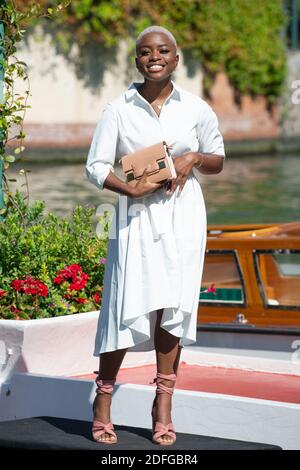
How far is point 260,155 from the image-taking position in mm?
33062

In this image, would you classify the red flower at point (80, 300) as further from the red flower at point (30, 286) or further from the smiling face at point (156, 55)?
the smiling face at point (156, 55)

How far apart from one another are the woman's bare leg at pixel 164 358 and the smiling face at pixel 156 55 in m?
0.91

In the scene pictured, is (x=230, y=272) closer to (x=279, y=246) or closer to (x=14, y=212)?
(x=279, y=246)

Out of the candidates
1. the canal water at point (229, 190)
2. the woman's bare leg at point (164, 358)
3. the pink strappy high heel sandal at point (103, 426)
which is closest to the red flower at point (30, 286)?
the pink strappy high heel sandal at point (103, 426)

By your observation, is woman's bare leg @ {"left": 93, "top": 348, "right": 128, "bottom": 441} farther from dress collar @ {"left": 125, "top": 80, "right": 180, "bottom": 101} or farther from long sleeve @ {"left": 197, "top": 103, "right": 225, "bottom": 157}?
dress collar @ {"left": 125, "top": 80, "right": 180, "bottom": 101}

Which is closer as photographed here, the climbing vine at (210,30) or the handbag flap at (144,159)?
the handbag flap at (144,159)

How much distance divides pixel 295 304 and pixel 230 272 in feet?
1.76

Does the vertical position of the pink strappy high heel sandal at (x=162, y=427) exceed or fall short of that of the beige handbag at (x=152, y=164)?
it falls short

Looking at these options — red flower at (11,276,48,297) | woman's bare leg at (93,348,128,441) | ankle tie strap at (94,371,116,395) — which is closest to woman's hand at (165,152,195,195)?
woman's bare leg at (93,348,128,441)

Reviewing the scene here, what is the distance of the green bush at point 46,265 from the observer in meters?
6.12

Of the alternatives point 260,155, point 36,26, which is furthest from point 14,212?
point 260,155

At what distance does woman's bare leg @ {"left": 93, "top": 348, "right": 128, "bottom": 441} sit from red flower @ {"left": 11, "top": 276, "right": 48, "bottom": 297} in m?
Answer: 1.13

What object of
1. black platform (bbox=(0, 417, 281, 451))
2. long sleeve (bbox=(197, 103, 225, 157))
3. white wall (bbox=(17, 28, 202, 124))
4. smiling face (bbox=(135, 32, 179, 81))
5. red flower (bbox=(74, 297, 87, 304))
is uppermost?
white wall (bbox=(17, 28, 202, 124))

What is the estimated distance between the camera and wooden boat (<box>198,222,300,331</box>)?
27.9 ft
